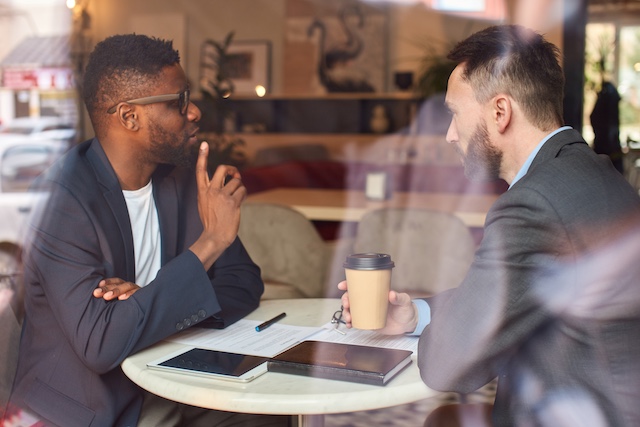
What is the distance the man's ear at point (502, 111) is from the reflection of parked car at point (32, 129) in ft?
8.98

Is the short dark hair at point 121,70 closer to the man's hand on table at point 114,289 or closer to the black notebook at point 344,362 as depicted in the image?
the man's hand on table at point 114,289

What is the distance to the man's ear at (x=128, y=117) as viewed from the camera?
1543 mm

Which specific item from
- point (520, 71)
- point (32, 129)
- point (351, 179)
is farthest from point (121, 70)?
point (351, 179)

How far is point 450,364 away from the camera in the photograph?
110cm

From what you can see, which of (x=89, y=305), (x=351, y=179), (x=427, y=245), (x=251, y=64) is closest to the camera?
(x=89, y=305)

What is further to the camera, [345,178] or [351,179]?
[345,178]

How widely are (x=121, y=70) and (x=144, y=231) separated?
357mm

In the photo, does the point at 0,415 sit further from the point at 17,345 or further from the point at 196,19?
the point at 196,19

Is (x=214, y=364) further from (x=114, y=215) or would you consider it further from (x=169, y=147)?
(x=169, y=147)

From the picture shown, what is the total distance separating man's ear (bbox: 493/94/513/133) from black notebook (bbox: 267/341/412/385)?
1.37 feet

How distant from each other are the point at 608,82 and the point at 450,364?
369 cm

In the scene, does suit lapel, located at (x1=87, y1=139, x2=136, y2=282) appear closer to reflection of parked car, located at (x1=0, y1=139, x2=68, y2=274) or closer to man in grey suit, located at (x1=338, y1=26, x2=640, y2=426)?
man in grey suit, located at (x1=338, y1=26, x2=640, y2=426)

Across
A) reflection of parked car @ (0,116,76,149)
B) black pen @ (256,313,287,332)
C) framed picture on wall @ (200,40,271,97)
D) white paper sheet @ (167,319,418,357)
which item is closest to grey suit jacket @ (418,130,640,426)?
white paper sheet @ (167,319,418,357)

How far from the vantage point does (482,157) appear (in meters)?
1.26
